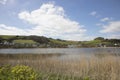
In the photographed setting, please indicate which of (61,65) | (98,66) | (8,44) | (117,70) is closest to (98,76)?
(117,70)

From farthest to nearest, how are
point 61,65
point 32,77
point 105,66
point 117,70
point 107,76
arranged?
point 61,65 < point 105,66 < point 117,70 < point 107,76 < point 32,77

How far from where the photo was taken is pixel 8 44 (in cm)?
8125

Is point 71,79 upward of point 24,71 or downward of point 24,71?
downward

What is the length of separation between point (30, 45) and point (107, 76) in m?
78.2

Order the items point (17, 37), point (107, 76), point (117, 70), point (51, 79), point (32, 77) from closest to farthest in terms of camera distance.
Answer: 1. point (32, 77)
2. point (51, 79)
3. point (107, 76)
4. point (117, 70)
5. point (17, 37)

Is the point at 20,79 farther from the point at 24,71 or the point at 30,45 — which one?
the point at 30,45

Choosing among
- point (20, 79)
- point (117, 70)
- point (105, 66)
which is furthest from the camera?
point (105, 66)

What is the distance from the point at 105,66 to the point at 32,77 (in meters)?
6.81

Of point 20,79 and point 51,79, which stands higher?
point 20,79

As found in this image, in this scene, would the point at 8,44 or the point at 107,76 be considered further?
the point at 8,44

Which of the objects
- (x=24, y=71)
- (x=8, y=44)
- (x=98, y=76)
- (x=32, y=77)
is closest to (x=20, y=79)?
(x=24, y=71)

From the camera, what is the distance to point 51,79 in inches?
280

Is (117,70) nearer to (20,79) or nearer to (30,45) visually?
(20,79)

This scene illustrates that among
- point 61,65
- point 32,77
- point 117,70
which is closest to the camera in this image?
point 32,77
